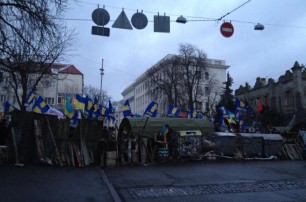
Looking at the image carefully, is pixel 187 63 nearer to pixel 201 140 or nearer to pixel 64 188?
pixel 201 140

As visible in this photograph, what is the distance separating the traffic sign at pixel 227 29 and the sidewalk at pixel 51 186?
7832 mm

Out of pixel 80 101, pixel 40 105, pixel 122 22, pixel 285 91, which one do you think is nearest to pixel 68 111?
pixel 80 101

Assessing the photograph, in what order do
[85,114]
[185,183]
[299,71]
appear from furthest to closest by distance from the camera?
[299,71], [85,114], [185,183]

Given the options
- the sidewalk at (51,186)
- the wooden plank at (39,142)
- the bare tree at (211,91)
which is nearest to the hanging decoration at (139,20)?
the sidewalk at (51,186)

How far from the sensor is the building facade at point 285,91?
153 ft

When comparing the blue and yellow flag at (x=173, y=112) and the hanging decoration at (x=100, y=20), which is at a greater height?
the hanging decoration at (x=100, y=20)

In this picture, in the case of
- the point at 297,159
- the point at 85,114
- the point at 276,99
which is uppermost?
the point at 276,99

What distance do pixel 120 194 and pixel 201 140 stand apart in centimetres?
1126

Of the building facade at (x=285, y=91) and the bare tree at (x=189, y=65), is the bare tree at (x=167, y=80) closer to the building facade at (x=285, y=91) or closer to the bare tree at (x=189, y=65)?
the bare tree at (x=189, y=65)

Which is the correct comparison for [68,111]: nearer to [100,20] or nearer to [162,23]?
[100,20]

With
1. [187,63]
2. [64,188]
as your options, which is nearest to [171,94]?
[187,63]

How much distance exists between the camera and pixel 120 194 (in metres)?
8.70

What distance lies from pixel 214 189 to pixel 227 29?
7.71 m

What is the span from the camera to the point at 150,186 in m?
9.93
